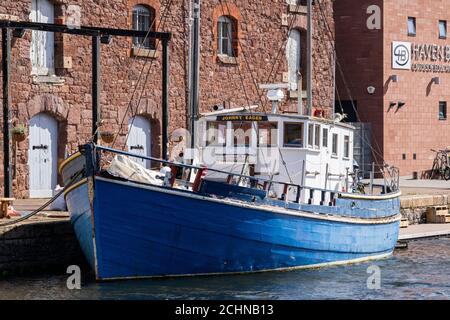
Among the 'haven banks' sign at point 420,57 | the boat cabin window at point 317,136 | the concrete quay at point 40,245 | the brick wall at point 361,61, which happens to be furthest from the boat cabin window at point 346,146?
the 'haven banks' sign at point 420,57

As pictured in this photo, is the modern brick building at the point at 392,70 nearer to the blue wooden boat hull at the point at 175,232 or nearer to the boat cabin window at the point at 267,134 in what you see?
the boat cabin window at the point at 267,134

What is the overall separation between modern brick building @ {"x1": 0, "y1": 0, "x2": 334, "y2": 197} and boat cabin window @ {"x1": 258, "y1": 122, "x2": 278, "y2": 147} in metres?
4.08

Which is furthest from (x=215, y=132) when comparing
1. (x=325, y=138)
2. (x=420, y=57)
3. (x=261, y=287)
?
(x=420, y=57)

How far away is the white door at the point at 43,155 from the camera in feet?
90.1

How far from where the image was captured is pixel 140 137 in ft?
98.6

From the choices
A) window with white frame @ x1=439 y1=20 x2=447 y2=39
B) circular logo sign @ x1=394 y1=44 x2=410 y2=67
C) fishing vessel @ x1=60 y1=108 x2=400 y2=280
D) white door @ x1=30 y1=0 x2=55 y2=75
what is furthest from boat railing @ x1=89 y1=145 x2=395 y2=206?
window with white frame @ x1=439 y1=20 x2=447 y2=39

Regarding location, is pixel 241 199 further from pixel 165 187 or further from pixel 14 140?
pixel 14 140

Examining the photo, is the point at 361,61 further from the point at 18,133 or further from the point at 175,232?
the point at 175,232

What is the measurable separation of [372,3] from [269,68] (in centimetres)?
608

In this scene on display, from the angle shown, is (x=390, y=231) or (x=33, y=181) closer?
(x=390, y=231)

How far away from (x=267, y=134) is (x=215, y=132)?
96cm

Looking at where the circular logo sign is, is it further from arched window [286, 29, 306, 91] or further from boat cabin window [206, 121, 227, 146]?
boat cabin window [206, 121, 227, 146]

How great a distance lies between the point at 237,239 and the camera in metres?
19.8
